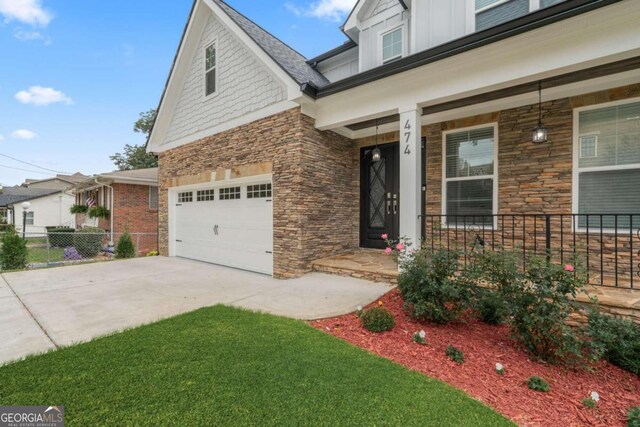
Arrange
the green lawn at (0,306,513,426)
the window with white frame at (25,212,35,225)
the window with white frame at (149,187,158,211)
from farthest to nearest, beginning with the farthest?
the window with white frame at (25,212,35,225) → the window with white frame at (149,187,158,211) → the green lawn at (0,306,513,426)

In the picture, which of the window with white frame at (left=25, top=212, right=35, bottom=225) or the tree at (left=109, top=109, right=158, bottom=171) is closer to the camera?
the window with white frame at (left=25, top=212, right=35, bottom=225)

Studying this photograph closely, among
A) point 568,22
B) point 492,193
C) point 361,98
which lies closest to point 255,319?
point 361,98

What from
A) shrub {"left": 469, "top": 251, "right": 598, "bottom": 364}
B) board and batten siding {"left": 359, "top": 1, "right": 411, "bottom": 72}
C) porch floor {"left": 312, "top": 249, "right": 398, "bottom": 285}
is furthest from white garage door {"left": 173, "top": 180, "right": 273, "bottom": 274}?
shrub {"left": 469, "top": 251, "right": 598, "bottom": 364}

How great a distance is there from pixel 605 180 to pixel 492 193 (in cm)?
164

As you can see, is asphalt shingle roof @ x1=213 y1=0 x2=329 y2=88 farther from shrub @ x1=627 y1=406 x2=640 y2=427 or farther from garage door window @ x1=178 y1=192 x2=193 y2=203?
shrub @ x1=627 y1=406 x2=640 y2=427

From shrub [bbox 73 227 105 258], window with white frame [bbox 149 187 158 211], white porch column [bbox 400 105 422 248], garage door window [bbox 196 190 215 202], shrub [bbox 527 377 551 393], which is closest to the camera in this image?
shrub [bbox 527 377 551 393]

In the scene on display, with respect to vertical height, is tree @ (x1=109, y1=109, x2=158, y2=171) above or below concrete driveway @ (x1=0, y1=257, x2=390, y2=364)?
above

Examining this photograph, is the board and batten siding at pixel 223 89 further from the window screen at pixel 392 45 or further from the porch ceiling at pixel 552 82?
the porch ceiling at pixel 552 82

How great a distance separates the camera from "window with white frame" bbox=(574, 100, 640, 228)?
450cm

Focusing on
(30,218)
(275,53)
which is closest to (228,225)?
(275,53)

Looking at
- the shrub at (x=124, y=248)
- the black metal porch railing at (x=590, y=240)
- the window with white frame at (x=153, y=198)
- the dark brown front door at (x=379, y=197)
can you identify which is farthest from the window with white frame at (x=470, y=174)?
the window with white frame at (x=153, y=198)

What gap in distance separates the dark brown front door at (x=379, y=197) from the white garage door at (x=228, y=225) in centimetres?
257

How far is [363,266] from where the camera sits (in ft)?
18.9

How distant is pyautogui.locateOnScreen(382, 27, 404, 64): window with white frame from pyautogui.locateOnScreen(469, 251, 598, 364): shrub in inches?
209
